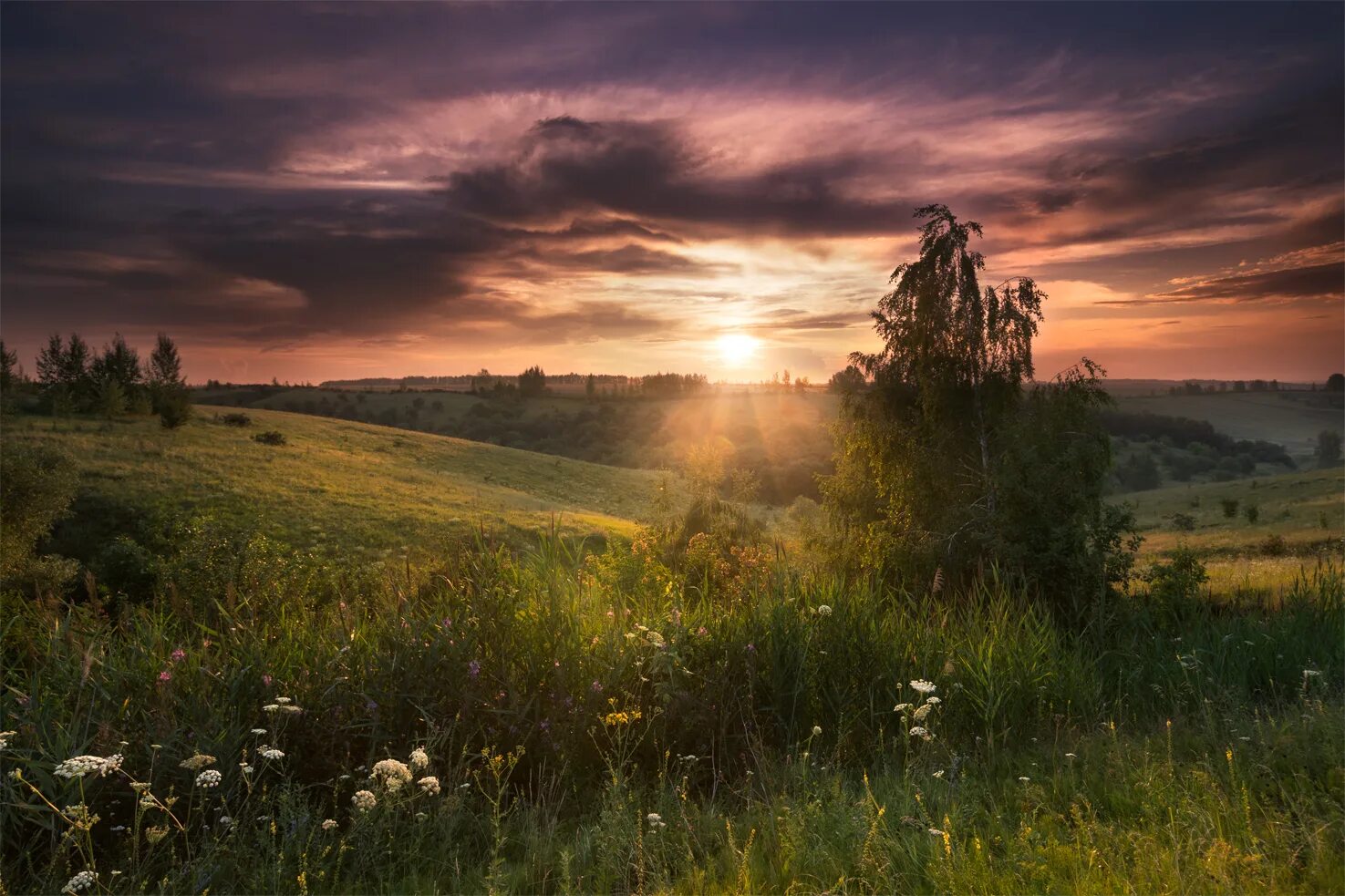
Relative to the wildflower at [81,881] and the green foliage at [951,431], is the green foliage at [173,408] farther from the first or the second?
the wildflower at [81,881]

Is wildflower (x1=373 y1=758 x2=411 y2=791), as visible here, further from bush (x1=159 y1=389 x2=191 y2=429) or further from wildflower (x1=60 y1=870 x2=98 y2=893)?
bush (x1=159 y1=389 x2=191 y2=429)

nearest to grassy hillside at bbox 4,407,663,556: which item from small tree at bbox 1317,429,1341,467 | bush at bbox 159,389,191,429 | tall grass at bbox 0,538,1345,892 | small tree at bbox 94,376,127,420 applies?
bush at bbox 159,389,191,429

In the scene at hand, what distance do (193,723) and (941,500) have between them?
1938cm

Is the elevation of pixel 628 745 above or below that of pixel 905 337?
below

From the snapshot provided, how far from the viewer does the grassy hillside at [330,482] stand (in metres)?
40.6

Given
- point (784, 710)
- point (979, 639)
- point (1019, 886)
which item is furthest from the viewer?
point (979, 639)

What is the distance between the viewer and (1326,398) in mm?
189375

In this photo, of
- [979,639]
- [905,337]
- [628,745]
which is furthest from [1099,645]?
[905,337]

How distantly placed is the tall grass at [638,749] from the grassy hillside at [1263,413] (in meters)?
191

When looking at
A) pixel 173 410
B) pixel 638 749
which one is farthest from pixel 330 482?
pixel 638 749

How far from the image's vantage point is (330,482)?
50062 mm

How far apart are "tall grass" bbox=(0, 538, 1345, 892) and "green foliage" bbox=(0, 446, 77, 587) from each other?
85.9 feet

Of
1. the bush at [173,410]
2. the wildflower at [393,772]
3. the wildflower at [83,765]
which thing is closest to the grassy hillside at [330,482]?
the bush at [173,410]

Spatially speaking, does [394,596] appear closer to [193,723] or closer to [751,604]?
[193,723]
